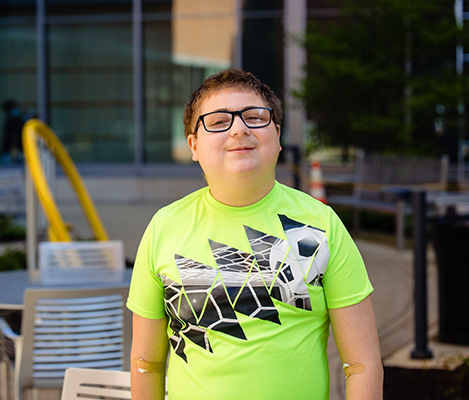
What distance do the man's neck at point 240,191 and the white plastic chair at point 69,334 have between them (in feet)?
5.43

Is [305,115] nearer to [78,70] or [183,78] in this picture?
[183,78]

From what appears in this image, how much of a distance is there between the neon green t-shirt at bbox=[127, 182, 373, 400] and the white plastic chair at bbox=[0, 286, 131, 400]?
5.17 feet

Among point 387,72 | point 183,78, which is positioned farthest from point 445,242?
point 183,78

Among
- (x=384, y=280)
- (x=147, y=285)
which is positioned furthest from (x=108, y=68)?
(x=147, y=285)

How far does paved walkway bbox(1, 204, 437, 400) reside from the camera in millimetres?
4734

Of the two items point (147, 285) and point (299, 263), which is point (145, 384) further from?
point (299, 263)

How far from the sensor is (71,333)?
319 centimetres

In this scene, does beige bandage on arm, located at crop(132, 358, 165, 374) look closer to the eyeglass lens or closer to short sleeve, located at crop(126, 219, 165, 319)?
short sleeve, located at crop(126, 219, 165, 319)

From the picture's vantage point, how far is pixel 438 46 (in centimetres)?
1171

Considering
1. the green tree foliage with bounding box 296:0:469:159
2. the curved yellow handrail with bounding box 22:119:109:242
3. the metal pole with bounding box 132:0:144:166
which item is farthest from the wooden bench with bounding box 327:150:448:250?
the metal pole with bounding box 132:0:144:166

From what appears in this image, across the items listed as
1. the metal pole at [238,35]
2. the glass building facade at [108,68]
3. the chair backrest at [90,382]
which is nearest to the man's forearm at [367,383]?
the chair backrest at [90,382]

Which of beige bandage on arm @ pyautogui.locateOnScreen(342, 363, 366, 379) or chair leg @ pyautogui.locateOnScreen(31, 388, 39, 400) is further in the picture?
chair leg @ pyautogui.locateOnScreen(31, 388, 39, 400)

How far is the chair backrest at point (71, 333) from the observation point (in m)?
3.07

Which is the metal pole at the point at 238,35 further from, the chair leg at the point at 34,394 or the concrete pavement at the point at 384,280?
the chair leg at the point at 34,394
